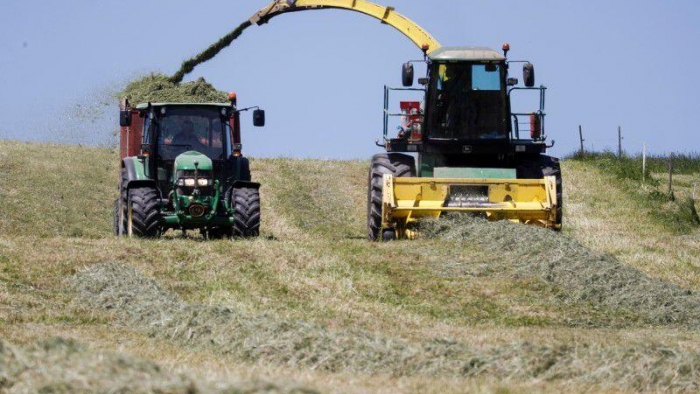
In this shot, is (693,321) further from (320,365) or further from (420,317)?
(320,365)

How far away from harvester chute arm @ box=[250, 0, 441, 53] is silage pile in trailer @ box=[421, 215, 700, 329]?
26.8ft

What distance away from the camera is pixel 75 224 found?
23578mm

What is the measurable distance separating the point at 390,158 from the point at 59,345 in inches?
457

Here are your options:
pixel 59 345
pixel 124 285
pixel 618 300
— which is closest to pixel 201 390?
pixel 59 345

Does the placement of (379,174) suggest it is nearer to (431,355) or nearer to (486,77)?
(486,77)

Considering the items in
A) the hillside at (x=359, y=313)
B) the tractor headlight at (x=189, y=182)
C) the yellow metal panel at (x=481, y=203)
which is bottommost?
the hillside at (x=359, y=313)

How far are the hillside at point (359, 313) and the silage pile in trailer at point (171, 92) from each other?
5.52 meters

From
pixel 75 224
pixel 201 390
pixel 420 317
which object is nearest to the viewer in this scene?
pixel 201 390

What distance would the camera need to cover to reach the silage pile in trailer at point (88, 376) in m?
6.45

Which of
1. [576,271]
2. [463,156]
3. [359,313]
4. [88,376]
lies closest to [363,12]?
[463,156]

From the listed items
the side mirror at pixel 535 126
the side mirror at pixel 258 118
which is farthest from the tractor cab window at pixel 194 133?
the side mirror at pixel 535 126

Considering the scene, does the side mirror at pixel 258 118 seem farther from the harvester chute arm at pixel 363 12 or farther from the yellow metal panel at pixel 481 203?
the harvester chute arm at pixel 363 12

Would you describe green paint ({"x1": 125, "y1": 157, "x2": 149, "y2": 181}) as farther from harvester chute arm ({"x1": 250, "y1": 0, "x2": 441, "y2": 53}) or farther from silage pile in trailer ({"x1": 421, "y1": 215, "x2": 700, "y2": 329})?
harvester chute arm ({"x1": 250, "y1": 0, "x2": 441, "y2": 53})

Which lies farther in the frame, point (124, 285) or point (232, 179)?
point (232, 179)
